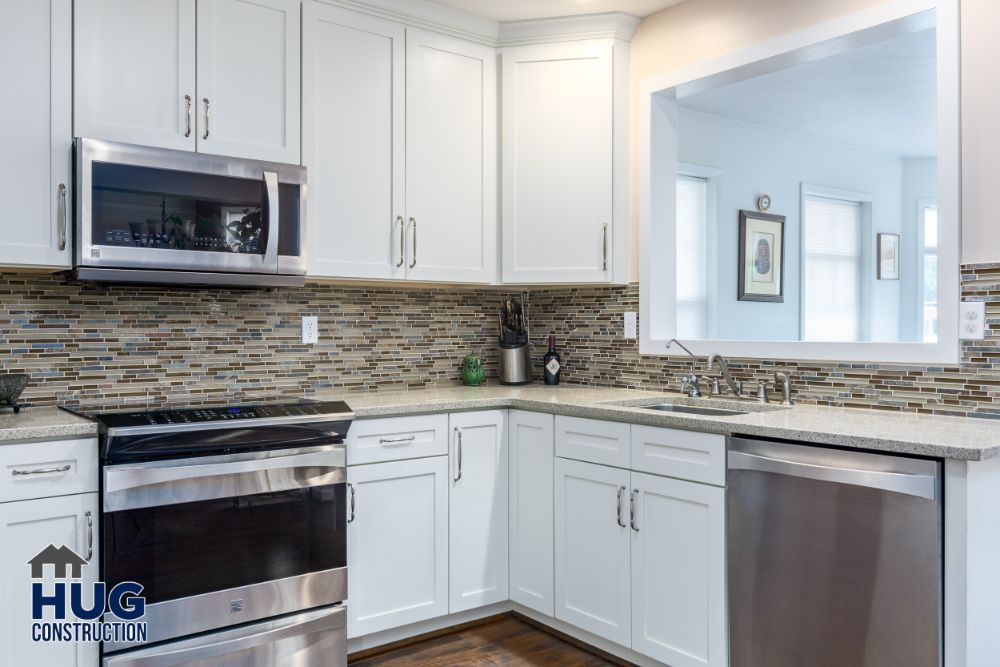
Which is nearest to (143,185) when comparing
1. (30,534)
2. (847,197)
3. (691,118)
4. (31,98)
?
(31,98)

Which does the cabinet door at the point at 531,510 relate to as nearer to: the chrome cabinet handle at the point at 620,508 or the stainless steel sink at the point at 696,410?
the chrome cabinet handle at the point at 620,508

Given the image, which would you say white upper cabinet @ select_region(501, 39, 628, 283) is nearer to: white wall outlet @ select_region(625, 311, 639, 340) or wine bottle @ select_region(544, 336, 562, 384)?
white wall outlet @ select_region(625, 311, 639, 340)

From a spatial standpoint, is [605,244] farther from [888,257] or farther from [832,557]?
[888,257]

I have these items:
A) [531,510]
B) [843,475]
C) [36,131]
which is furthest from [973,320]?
[36,131]

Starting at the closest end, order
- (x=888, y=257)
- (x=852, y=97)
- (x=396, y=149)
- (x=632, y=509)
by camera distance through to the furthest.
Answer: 1. (x=632, y=509)
2. (x=396, y=149)
3. (x=852, y=97)
4. (x=888, y=257)

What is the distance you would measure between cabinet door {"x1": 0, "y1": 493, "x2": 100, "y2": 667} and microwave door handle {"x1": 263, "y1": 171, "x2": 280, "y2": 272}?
0.92 m

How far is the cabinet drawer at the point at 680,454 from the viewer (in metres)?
2.22

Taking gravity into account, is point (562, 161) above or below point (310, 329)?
above

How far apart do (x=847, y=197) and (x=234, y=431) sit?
4914mm

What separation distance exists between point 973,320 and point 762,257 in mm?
2883

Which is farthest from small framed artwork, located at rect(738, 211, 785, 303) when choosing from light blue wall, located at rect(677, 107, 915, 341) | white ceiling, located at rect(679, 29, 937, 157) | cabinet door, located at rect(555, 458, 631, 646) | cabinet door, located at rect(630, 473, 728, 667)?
cabinet door, located at rect(630, 473, 728, 667)

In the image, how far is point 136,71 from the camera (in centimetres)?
240

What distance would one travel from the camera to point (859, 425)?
2053 millimetres

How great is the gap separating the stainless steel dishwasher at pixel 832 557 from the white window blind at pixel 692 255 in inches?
101
